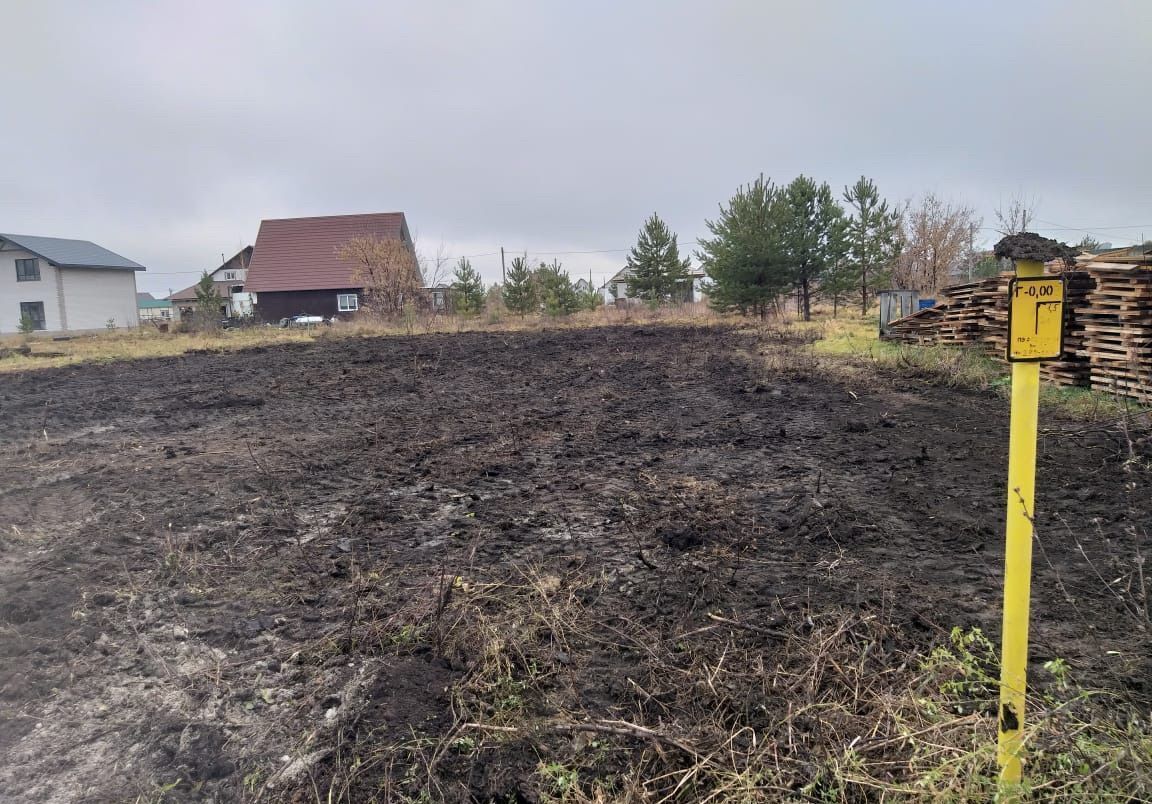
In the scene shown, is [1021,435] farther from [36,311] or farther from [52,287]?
[36,311]

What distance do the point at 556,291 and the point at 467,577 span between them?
2902cm

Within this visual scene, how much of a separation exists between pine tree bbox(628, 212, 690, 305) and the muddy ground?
26.7 metres

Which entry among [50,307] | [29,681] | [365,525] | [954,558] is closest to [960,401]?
[954,558]

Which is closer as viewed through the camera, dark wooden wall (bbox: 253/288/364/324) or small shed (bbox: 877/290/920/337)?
small shed (bbox: 877/290/920/337)

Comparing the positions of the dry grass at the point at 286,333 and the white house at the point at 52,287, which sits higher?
the white house at the point at 52,287

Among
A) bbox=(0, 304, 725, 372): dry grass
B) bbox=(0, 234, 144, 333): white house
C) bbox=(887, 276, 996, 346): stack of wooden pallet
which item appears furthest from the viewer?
bbox=(0, 234, 144, 333): white house

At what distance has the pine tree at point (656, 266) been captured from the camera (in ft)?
110

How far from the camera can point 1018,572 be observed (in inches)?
68.7

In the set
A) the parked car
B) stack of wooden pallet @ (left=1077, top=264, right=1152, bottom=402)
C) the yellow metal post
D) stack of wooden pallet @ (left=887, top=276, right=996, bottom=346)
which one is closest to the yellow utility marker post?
the yellow metal post

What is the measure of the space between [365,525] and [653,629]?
Result: 2.48 metres

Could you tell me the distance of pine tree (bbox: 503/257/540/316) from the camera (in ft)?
103

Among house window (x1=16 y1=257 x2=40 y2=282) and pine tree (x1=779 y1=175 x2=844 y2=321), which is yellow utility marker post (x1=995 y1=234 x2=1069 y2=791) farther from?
house window (x1=16 y1=257 x2=40 y2=282)

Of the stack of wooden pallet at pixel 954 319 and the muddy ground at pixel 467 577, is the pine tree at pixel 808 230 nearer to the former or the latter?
the stack of wooden pallet at pixel 954 319

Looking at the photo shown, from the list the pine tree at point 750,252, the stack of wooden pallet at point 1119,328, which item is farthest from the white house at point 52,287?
the stack of wooden pallet at point 1119,328
